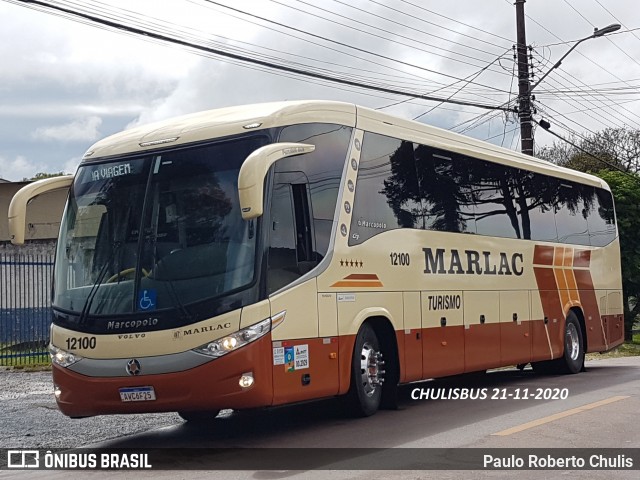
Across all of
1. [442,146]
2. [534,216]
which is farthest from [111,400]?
[534,216]

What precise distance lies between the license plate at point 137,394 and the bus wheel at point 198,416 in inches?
90.8

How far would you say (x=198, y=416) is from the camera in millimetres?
12195

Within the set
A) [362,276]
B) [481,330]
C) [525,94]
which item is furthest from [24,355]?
[525,94]

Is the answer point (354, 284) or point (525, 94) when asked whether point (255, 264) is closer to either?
point (354, 284)

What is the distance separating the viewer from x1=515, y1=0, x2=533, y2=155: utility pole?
29359 millimetres

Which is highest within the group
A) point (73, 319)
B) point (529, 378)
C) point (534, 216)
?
point (534, 216)

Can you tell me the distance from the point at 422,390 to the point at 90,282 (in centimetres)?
669

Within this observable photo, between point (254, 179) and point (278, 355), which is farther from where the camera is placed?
point (278, 355)

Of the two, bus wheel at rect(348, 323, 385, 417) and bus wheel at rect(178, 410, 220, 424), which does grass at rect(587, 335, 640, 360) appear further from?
bus wheel at rect(178, 410, 220, 424)

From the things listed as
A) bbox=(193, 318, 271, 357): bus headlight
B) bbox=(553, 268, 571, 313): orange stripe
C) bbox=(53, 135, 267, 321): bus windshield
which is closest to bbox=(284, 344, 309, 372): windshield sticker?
bbox=(193, 318, 271, 357): bus headlight

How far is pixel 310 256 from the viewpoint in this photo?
1061cm

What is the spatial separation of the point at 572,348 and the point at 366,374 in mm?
7961

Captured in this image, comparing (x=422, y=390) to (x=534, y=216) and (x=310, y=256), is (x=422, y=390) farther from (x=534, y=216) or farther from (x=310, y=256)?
(x=310, y=256)

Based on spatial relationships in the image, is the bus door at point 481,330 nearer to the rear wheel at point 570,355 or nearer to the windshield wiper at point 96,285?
the rear wheel at point 570,355
